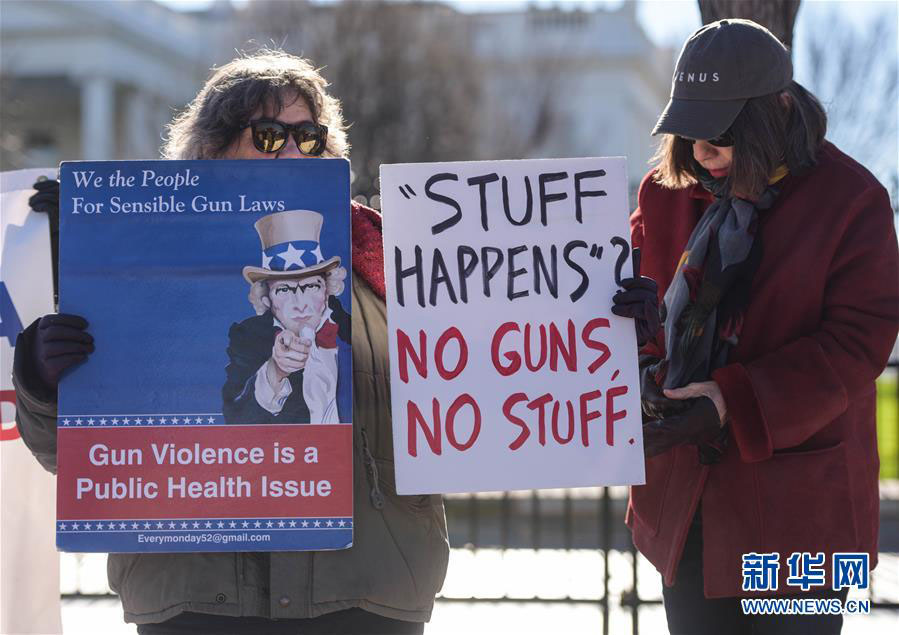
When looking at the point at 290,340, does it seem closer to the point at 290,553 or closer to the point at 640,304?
the point at 290,553

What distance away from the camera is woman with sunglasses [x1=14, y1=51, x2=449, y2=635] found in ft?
8.52

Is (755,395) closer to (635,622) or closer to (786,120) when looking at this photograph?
(786,120)

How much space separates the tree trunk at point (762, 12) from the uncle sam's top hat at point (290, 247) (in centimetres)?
266

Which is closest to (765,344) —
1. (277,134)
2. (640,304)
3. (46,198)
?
(640,304)

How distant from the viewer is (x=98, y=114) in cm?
3803

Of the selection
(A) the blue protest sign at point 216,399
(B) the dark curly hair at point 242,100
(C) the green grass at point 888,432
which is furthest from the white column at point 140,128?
(A) the blue protest sign at point 216,399

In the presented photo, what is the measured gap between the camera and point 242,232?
2.63 m

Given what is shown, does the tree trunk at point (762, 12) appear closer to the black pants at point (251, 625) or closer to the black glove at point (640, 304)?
the black glove at point (640, 304)

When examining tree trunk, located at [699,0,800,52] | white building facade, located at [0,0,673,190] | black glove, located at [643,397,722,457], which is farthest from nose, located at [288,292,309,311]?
white building facade, located at [0,0,673,190]

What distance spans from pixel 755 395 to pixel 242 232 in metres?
1.22

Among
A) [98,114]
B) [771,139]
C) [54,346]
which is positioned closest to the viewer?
[54,346]

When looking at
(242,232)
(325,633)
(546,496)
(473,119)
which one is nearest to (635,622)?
(325,633)

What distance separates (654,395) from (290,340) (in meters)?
0.94

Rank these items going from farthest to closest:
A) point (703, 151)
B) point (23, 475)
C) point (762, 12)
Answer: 1. point (762, 12)
2. point (23, 475)
3. point (703, 151)
